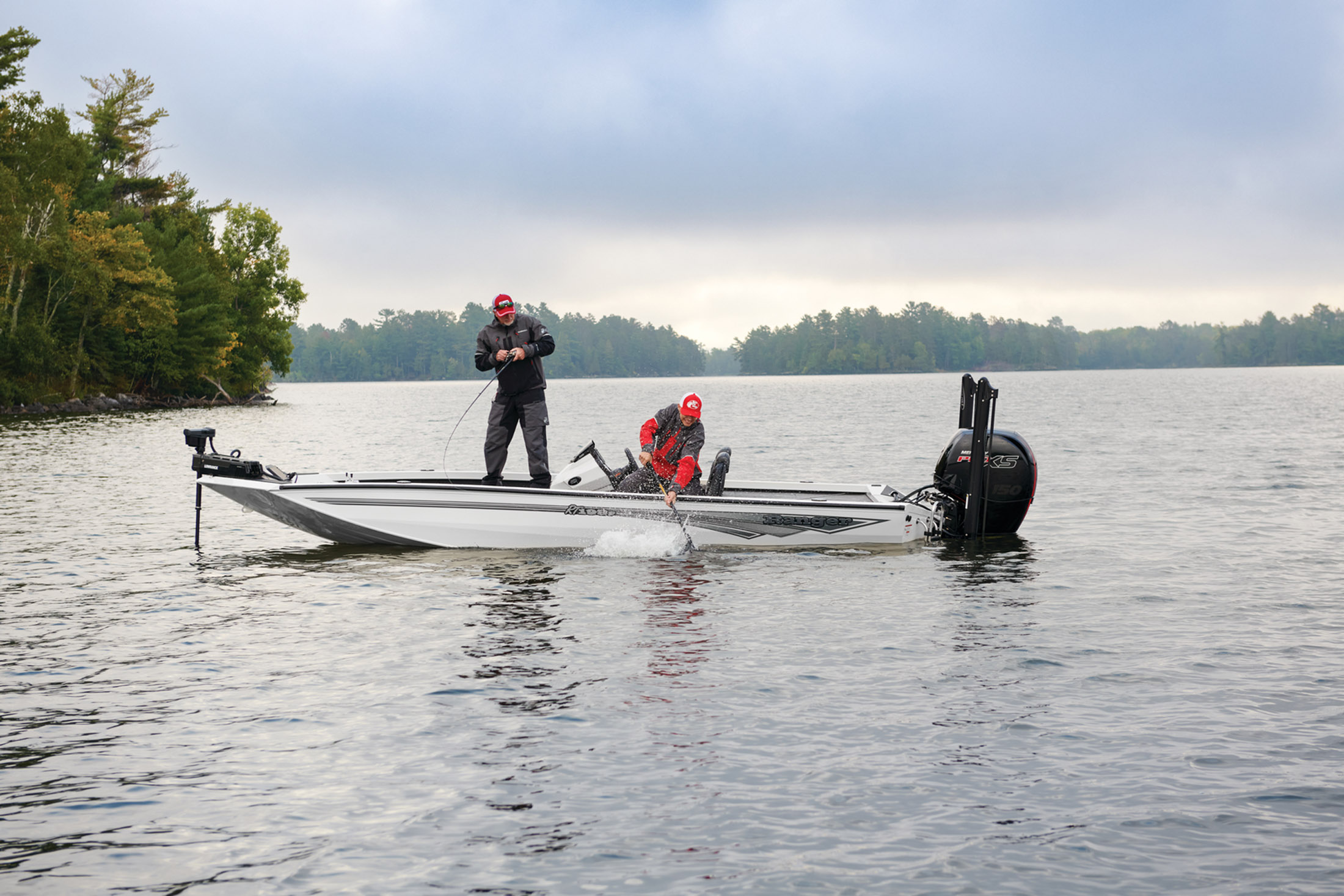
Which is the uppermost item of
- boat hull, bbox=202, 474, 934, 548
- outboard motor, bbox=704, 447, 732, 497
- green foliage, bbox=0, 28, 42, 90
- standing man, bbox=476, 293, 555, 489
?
green foliage, bbox=0, 28, 42, 90

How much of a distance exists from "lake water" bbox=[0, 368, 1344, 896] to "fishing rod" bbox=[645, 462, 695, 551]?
38 centimetres

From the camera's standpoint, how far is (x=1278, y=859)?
510cm

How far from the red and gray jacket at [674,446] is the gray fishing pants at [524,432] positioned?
1.32 meters

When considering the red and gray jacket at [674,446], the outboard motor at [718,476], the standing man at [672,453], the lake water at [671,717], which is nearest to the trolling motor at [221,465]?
the lake water at [671,717]

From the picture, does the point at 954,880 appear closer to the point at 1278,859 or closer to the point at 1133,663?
the point at 1278,859

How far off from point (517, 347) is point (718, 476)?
9.34 ft

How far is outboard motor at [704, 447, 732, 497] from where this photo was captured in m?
13.2

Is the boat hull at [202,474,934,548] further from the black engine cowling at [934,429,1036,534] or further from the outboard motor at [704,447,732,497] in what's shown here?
the black engine cowling at [934,429,1036,534]

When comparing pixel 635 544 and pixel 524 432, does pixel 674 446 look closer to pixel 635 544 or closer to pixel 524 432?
pixel 635 544

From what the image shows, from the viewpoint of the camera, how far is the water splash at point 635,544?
13008mm

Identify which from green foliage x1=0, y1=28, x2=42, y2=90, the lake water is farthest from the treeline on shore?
the lake water

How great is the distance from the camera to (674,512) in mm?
12883

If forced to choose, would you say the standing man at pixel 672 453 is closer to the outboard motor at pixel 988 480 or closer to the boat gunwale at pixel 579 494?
the boat gunwale at pixel 579 494

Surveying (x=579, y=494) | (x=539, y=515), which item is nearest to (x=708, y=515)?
(x=579, y=494)
